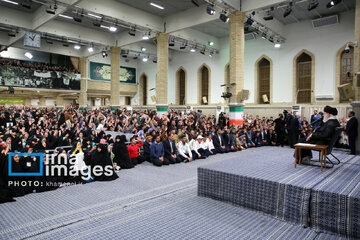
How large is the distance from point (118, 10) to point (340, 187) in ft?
40.2

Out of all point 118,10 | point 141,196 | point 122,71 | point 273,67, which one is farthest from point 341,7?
point 122,71

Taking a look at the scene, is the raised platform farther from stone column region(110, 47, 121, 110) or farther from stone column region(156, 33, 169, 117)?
stone column region(110, 47, 121, 110)

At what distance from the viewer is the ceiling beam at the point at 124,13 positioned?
11.3 metres

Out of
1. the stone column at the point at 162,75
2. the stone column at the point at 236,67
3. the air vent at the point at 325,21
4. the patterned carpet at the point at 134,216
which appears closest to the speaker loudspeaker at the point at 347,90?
the stone column at the point at 236,67

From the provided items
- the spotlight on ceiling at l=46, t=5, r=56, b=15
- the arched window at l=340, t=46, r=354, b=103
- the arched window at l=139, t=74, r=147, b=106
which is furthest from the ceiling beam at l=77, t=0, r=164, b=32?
the arched window at l=139, t=74, r=147, b=106

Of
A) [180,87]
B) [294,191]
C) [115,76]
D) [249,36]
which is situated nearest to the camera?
[294,191]

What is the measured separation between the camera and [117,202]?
4020mm

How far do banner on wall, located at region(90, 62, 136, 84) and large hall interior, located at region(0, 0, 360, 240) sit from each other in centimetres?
82

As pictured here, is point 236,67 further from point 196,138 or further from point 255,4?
point 196,138

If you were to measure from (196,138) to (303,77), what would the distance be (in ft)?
34.5

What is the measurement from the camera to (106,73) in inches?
958

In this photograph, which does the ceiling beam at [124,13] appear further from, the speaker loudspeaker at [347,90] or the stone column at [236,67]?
the speaker loudspeaker at [347,90]

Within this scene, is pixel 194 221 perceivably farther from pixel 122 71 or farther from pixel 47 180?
pixel 122 71

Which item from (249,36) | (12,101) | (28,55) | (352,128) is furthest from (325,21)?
(12,101)
